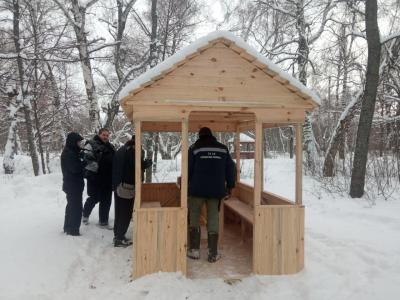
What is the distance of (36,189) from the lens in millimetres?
10625

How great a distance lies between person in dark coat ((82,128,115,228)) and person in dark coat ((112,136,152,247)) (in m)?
0.90

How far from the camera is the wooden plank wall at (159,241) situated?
4980 millimetres

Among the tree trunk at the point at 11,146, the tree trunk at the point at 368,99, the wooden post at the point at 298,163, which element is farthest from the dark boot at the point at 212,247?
the tree trunk at the point at 11,146

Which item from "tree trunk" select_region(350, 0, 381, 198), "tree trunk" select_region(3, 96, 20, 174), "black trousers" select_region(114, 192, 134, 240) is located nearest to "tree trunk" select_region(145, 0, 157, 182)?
"black trousers" select_region(114, 192, 134, 240)

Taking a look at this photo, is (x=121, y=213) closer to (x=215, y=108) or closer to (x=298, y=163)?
(x=215, y=108)

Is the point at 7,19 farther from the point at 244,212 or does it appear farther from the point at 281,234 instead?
the point at 281,234

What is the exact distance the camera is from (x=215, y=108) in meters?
5.13

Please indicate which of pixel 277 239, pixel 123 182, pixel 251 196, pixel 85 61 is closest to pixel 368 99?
pixel 251 196

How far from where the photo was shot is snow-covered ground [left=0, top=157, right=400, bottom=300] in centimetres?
461

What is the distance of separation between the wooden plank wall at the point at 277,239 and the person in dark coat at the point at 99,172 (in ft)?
10.3

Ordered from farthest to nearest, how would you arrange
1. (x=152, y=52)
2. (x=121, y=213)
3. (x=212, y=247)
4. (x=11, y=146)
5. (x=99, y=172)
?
1. (x=11, y=146)
2. (x=152, y=52)
3. (x=99, y=172)
4. (x=121, y=213)
5. (x=212, y=247)

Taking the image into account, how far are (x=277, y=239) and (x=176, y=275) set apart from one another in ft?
4.83

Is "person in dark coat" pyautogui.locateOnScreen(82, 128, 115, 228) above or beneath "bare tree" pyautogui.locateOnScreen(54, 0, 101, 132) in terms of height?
beneath

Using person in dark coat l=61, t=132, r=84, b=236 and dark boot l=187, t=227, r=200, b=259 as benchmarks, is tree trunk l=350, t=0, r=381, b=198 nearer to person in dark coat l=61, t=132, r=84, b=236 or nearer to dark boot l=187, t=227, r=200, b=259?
dark boot l=187, t=227, r=200, b=259
